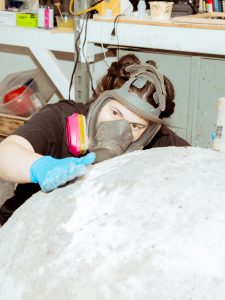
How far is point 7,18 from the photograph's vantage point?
3414mm

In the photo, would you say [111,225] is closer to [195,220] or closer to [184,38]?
[195,220]

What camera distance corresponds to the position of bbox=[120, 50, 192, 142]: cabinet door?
2.88m

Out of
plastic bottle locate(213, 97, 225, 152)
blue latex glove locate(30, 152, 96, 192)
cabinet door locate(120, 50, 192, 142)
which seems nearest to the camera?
blue latex glove locate(30, 152, 96, 192)

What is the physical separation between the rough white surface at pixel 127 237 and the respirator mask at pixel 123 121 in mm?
484

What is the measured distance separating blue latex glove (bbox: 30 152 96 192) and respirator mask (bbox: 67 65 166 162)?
36 centimetres

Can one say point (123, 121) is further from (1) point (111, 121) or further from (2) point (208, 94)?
(2) point (208, 94)

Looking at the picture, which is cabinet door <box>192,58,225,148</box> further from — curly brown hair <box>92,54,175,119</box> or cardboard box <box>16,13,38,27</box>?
cardboard box <box>16,13,38,27</box>

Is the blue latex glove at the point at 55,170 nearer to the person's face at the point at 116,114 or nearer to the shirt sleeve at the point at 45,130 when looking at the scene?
the shirt sleeve at the point at 45,130

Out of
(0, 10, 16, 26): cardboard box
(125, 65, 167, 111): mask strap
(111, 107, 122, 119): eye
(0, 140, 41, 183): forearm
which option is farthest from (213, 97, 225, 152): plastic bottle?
(0, 10, 16, 26): cardboard box

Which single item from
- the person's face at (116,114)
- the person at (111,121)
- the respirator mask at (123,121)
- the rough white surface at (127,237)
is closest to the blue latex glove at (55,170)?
the rough white surface at (127,237)

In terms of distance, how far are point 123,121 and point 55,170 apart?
1.79ft

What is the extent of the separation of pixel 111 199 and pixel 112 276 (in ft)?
0.53

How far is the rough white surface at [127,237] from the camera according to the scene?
2.76ft

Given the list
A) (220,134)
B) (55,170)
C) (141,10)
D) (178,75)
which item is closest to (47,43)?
(141,10)
